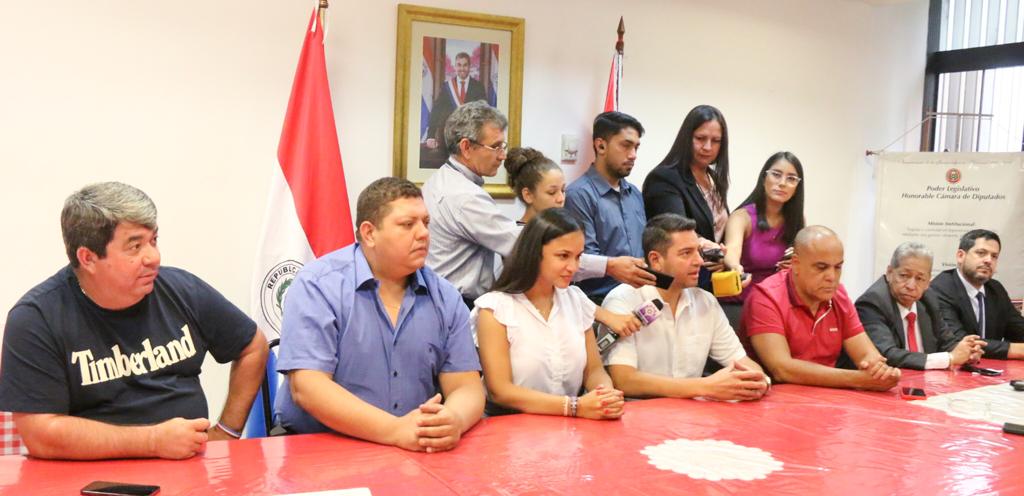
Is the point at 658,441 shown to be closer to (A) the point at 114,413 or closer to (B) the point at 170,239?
(A) the point at 114,413

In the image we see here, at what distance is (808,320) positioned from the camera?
323 centimetres

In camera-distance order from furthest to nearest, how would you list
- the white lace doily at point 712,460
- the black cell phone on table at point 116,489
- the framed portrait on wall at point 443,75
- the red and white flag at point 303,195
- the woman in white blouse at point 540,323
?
the framed portrait on wall at point 443,75 < the red and white flag at point 303,195 < the woman in white blouse at point 540,323 < the white lace doily at point 712,460 < the black cell phone on table at point 116,489

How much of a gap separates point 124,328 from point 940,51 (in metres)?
5.73

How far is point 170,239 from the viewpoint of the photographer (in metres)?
3.53

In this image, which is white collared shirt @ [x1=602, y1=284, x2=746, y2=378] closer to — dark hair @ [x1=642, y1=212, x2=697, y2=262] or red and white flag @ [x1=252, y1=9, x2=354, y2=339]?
dark hair @ [x1=642, y1=212, x2=697, y2=262]

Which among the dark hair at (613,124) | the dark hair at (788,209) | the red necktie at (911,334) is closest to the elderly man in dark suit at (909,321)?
the red necktie at (911,334)

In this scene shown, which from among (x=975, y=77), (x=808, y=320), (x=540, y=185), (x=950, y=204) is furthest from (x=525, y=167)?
(x=975, y=77)

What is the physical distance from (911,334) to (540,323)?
205 cm

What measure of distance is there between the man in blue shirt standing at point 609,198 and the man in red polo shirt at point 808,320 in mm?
631

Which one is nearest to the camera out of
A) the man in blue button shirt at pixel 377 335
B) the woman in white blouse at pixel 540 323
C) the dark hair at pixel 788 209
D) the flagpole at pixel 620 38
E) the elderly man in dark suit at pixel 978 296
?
the man in blue button shirt at pixel 377 335

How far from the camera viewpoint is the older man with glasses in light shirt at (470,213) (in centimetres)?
320

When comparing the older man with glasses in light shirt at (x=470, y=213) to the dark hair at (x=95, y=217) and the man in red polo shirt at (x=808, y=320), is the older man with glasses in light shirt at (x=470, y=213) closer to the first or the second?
the man in red polo shirt at (x=808, y=320)

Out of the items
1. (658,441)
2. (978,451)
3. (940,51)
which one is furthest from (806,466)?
(940,51)

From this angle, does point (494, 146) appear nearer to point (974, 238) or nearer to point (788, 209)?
point (788, 209)
